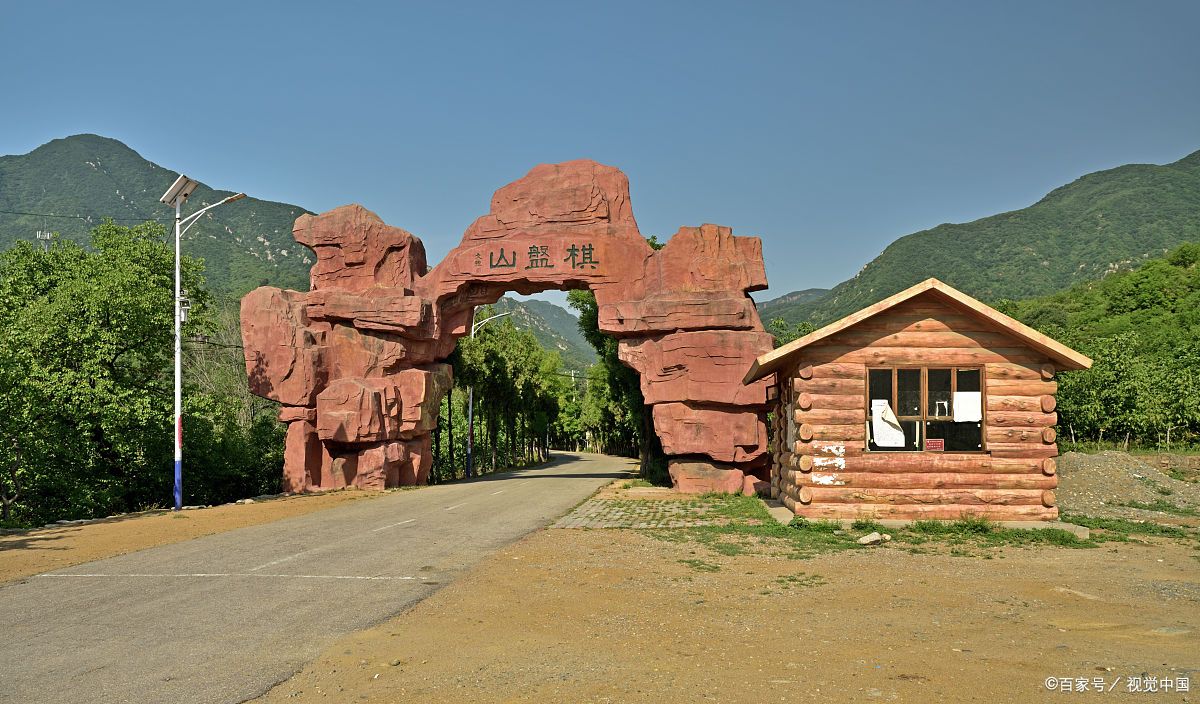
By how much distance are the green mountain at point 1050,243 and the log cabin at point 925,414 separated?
297 feet

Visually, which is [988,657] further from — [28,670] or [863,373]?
[863,373]

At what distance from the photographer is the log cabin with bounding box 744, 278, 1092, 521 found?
14.0 m

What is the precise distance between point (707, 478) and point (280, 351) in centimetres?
1435

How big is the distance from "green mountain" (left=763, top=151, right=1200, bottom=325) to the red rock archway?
80.7 meters

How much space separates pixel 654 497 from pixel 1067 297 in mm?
72338

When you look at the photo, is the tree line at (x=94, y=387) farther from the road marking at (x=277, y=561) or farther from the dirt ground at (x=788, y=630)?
the dirt ground at (x=788, y=630)

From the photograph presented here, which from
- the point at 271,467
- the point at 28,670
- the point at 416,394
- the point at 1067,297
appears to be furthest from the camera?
the point at 1067,297

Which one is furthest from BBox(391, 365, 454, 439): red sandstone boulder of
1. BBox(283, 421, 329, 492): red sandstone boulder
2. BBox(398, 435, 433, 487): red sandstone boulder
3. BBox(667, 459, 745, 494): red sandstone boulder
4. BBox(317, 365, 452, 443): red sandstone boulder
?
BBox(667, 459, 745, 494): red sandstone boulder

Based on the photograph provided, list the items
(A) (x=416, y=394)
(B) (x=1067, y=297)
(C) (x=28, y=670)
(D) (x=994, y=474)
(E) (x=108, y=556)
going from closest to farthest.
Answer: (C) (x=28, y=670) < (E) (x=108, y=556) < (D) (x=994, y=474) < (A) (x=416, y=394) < (B) (x=1067, y=297)

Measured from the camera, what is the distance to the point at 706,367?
24.4 metres

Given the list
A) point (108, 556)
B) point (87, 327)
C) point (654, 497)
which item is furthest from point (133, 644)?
point (87, 327)

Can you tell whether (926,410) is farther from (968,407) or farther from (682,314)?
(682,314)

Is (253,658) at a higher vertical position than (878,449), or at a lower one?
lower

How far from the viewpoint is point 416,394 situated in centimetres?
2816
